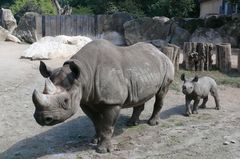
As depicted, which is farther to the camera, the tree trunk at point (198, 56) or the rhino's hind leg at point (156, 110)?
the tree trunk at point (198, 56)

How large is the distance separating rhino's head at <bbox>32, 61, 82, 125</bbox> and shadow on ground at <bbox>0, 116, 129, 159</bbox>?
3.34 ft

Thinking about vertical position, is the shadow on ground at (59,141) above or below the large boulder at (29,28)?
below

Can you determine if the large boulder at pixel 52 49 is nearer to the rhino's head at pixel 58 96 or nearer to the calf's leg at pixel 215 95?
the calf's leg at pixel 215 95

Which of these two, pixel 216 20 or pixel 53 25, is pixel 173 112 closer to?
pixel 216 20

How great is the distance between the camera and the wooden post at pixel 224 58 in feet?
37.7

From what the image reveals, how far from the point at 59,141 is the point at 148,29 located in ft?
37.3

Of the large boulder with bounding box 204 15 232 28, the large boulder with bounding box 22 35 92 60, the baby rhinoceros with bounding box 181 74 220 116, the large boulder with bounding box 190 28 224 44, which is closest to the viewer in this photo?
the baby rhinoceros with bounding box 181 74 220 116

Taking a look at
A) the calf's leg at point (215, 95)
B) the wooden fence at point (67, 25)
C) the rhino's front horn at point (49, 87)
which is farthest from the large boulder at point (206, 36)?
the rhino's front horn at point (49, 87)

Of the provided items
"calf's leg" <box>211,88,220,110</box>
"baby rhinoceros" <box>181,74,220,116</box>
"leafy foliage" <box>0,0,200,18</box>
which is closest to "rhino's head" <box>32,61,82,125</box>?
"baby rhinoceros" <box>181,74,220,116</box>

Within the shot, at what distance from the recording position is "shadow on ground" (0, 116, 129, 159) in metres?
5.89

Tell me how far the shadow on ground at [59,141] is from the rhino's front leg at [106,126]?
0.89 ft

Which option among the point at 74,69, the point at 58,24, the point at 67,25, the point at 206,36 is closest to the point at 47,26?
the point at 58,24

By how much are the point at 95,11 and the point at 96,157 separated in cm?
2223

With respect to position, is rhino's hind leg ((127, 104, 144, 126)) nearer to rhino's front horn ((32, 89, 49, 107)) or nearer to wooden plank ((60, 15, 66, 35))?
rhino's front horn ((32, 89, 49, 107))
